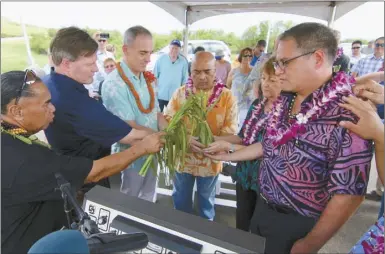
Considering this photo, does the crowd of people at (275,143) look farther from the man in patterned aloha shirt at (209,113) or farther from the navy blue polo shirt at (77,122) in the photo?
the man in patterned aloha shirt at (209,113)

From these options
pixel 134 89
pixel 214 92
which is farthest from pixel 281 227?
pixel 134 89

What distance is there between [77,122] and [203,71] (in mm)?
1289

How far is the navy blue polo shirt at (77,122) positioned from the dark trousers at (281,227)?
1163mm

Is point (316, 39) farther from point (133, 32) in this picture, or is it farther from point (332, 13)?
Result: point (332, 13)

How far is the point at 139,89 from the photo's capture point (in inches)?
108

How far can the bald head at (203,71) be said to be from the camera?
2.79 meters

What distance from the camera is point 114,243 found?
65 centimetres

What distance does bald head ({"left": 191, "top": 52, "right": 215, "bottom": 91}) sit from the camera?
279cm

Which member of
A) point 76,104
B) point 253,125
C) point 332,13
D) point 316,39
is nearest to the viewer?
point 316,39

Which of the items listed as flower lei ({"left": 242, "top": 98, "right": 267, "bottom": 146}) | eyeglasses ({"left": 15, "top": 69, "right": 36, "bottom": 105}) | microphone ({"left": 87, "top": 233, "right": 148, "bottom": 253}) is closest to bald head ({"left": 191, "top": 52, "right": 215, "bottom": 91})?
flower lei ({"left": 242, "top": 98, "right": 267, "bottom": 146})

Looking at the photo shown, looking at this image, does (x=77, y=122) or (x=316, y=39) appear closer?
(x=316, y=39)

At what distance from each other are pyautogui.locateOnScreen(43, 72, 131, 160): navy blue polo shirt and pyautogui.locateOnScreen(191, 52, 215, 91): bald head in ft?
3.11

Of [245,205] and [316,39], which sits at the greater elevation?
[316,39]

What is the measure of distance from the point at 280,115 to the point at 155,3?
2.85 meters
